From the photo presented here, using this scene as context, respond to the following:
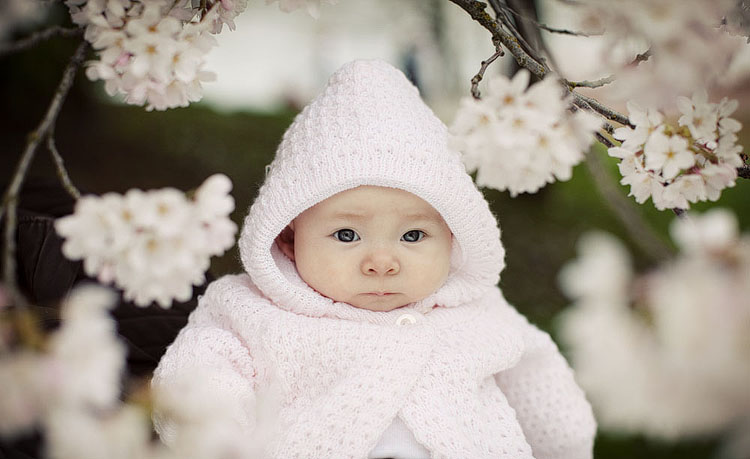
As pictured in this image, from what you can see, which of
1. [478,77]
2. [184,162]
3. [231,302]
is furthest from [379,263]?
[184,162]

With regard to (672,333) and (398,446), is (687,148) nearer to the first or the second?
(672,333)

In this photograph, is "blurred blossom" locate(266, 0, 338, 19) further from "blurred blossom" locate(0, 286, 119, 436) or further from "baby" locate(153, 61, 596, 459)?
"blurred blossom" locate(0, 286, 119, 436)

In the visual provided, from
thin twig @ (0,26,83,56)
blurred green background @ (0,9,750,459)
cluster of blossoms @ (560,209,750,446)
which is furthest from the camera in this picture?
blurred green background @ (0,9,750,459)

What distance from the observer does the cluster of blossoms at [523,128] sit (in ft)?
2.97

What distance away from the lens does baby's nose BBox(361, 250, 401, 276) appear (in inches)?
53.4

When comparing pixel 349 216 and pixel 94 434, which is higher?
pixel 349 216

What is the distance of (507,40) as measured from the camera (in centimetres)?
106

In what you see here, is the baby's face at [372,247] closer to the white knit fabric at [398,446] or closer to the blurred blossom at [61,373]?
the white knit fabric at [398,446]

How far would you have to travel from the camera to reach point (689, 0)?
0.76 meters

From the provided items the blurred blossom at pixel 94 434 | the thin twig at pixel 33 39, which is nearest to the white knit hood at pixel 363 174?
the thin twig at pixel 33 39

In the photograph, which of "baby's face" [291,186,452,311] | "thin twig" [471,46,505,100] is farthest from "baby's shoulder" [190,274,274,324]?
"thin twig" [471,46,505,100]

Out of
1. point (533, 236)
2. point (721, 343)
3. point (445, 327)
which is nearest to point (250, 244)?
point (445, 327)

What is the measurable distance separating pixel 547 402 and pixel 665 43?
937 mm

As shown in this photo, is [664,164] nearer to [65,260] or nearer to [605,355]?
[605,355]
